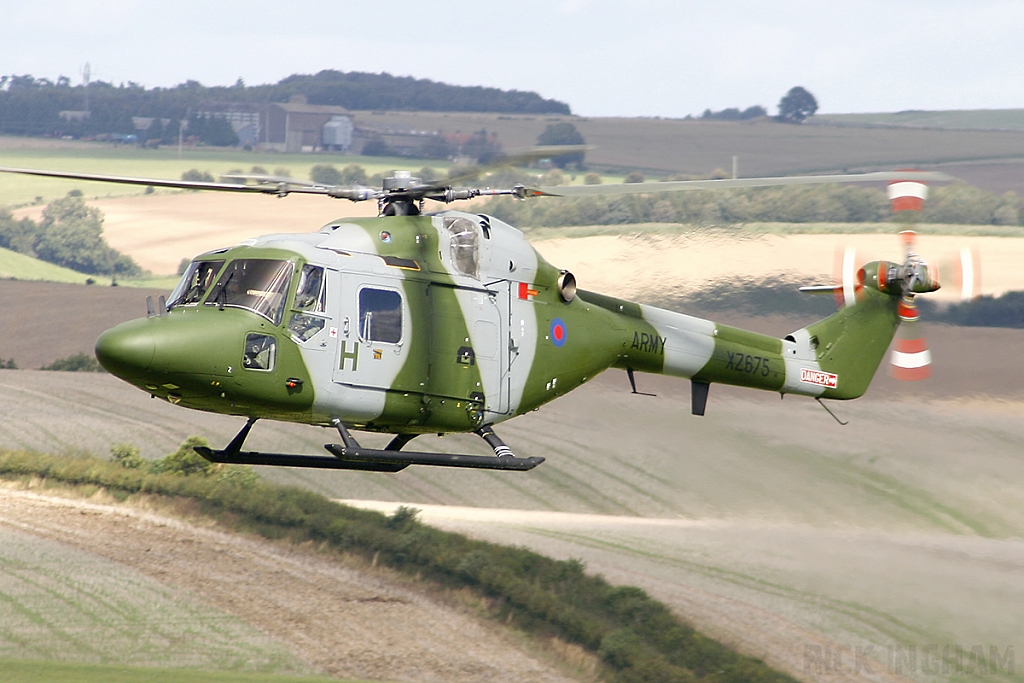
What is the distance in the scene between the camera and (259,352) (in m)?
10.7

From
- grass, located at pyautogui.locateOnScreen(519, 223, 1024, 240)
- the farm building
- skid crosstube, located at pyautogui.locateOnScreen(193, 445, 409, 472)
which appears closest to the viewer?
skid crosstube, located at pyautogui.locateOnScreen(193, 445, 409, 472)

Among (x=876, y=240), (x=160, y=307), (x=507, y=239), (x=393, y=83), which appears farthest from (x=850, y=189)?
(x=393, y=83)

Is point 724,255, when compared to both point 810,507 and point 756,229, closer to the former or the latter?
point 756,229

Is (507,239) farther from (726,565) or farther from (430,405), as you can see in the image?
(726,565)

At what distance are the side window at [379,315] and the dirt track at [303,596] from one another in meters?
19.6

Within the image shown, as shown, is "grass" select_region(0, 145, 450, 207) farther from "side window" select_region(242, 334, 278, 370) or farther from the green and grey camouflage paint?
"side window" select_region(242, 334, 278, 370)

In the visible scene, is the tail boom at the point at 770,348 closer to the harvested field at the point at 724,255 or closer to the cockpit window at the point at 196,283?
the harvested field at the point at 724,255

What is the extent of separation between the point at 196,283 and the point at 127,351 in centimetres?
107

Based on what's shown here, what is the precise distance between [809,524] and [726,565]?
245cm

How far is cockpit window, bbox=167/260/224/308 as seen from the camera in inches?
426

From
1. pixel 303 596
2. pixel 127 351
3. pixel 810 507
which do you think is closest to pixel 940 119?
pixel 810 507

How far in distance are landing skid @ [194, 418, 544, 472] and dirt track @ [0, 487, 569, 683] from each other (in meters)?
18.6

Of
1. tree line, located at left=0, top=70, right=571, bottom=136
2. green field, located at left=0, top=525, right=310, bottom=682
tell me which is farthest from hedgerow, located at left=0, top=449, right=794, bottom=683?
tree line, located at left=0, top=70, right=571, bottom=136

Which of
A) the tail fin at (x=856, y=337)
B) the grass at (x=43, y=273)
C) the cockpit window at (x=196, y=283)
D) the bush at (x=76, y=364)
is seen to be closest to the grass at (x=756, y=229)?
the tail fin at (x=856, y=337)
